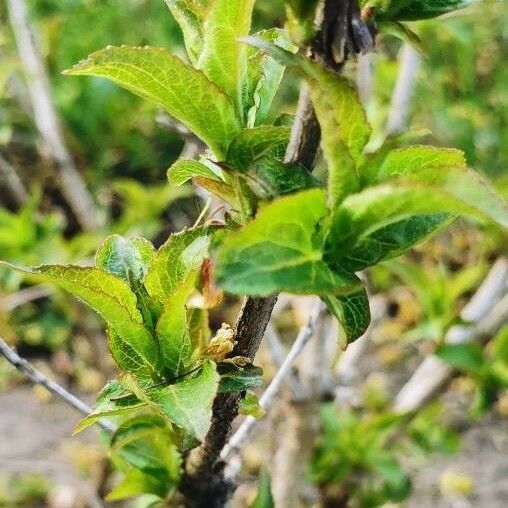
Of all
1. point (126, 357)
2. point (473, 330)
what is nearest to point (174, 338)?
point (126, 357)

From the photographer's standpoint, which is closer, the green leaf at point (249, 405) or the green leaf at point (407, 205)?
the green leaf at point (407, 205)

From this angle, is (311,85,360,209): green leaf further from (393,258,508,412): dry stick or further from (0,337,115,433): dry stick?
(393,258,508,412): dry stick

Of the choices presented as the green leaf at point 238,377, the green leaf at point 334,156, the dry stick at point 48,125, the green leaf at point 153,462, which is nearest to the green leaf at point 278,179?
the green leaf at point 334,156

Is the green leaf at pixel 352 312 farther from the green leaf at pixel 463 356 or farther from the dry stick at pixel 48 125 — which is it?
the dry stick at pixel 48 125

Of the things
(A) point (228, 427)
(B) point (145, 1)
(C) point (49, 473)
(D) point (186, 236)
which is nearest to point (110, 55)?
(D) point (186, 236)

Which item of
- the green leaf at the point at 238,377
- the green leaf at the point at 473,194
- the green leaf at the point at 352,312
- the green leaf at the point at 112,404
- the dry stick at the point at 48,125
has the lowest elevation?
the dry stick at the point at 48,125

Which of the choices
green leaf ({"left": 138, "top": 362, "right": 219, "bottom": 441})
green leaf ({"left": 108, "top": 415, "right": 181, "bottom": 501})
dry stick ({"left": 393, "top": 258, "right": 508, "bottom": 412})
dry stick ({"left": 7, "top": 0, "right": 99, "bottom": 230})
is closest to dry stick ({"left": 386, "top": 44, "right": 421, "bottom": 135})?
dry stick ({"left": 393, "top": 258, "right": 508, "bottom": 412})

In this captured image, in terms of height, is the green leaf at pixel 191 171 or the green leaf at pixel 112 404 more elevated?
the green leaf at pixel 191 171
